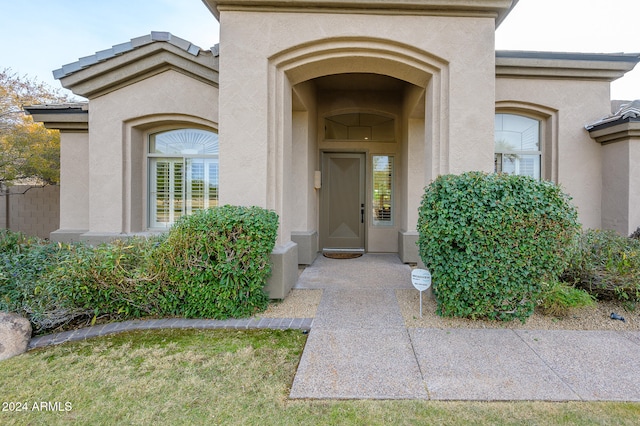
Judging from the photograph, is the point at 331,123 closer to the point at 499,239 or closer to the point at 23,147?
the point at 499,239

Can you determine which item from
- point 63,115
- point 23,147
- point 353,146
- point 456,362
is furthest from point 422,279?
point 23,147

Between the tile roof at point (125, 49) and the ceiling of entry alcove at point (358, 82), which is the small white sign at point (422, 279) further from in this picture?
the tile roof at point (125, 49)

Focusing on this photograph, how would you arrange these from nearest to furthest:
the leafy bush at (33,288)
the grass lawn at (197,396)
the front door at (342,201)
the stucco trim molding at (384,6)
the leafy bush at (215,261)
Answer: the grass lawn at (197,396), the leafy bush at (33,288), the leafy bush at (215,261), the stucco trim molding at (384,6), the front door at (342,201)

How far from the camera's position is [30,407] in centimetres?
250

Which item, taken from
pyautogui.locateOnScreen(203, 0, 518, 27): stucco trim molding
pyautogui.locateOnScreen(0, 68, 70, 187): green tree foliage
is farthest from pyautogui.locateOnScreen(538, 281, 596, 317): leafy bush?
pyautogui.locateOnScreen(0, 68, 70, 187): green tree foliage

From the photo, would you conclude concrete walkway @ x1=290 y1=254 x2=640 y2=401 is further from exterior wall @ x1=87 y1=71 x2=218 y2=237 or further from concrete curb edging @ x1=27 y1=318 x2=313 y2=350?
exterior wall @ x1=87 y1=71 x2=218 y2=237

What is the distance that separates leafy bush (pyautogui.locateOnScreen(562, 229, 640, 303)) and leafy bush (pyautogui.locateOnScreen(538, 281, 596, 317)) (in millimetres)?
335

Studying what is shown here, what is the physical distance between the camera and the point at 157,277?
397cm

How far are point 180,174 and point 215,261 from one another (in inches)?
149

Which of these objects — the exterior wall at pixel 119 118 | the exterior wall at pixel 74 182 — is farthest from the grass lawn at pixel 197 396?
the exterior wall at pixel 74 182

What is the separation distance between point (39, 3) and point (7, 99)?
4.70 metres

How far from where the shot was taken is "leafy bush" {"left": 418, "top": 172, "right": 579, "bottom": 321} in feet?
12.1

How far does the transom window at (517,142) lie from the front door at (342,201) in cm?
333

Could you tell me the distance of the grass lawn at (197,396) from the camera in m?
2.30
